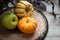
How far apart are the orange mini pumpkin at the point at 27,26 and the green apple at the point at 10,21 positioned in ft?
0.08

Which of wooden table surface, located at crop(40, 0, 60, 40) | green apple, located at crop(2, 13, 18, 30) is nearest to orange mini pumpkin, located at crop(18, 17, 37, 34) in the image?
green apple, located at crop(2, 13, 18, 30)

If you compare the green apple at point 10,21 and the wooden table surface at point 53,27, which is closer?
the green apple at point 10,21

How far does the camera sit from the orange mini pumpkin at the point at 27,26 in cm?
71

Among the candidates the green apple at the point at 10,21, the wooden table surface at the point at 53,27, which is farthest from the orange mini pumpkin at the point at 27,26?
the wooden table surface at the point at 53,27

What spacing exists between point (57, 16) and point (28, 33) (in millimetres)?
371

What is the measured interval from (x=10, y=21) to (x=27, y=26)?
0.26ft

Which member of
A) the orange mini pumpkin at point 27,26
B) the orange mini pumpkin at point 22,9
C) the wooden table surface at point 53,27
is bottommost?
the wooden table surface at point 53,27

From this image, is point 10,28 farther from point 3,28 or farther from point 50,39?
point 50,39

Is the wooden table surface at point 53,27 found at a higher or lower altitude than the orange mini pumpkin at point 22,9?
lower

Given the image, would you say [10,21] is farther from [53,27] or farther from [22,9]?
[53,27]

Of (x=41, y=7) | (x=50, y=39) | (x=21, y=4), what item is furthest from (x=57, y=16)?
(x=21, y=4)

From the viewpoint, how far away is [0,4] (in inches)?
29.5

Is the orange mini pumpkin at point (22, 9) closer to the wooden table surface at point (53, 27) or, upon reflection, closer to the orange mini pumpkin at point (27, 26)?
the orange mini pumpkin at point (27, 26)

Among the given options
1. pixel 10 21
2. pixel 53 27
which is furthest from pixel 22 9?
pixel 53 27
